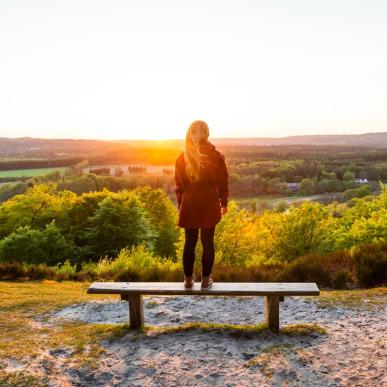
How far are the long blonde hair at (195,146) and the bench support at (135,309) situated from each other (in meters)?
2.17

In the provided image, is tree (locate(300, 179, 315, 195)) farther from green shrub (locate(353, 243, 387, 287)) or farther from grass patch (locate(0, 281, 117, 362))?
grass patch (locate(0, 281, 117, 362))

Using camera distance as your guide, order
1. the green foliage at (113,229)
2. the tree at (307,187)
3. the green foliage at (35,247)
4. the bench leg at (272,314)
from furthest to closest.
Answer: the tree at (307,187), the green foliage at (113,229), the green foliage at (35,247), the bench leg at (272,314)

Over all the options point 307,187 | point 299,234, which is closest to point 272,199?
point 307,187

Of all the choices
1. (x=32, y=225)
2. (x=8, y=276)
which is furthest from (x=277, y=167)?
(x=8, y=276)

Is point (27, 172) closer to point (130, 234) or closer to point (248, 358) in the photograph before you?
point (130, 234)

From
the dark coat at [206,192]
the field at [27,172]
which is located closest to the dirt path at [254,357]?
the dark coat at [206,192]

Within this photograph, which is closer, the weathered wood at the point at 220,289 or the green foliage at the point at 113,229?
the weathered wood at the point at 220,289

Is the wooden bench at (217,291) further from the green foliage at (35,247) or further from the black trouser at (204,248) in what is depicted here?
the green foliage at (35,247)

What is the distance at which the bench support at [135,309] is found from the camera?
6957 millimetres

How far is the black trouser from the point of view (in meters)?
6.56

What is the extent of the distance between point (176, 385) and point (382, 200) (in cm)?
2594

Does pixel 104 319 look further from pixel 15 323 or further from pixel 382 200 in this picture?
pixel 382 200

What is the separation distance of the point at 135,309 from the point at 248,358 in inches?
79.4

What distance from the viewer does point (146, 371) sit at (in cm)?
568
